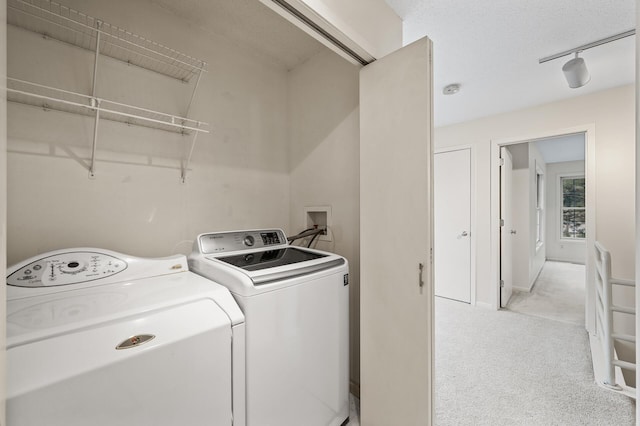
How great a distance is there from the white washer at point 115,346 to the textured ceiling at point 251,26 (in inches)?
58.6

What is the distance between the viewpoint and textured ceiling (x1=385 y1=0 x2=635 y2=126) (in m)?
1.46

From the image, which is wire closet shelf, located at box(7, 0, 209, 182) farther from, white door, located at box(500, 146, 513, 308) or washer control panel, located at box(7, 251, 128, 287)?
white door, located at box(500, 146, 513, 308)

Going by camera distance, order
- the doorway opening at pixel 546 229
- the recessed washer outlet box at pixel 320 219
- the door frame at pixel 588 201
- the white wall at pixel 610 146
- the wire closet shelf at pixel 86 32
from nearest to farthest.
A: the wire closet shelf at pixel 86 32
the recessed washer outlet box at pixel 320 219
the white wall at pixel 610 146
the door frame at pixel 588 201
the doorway opening at pixel 546 229

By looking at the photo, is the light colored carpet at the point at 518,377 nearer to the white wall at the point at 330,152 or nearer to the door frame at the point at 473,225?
the door frame at the point at 473,225

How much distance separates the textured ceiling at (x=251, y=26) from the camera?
4.88ft

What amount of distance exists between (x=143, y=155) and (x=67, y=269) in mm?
682

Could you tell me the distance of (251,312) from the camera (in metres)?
1.01

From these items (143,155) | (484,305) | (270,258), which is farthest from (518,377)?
(143,155)

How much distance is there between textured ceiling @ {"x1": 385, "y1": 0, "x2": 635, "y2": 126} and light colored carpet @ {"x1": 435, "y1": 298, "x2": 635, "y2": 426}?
2.41 m

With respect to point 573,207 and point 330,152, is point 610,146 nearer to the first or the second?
point 330,152

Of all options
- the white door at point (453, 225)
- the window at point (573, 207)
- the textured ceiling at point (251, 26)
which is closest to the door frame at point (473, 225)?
the white door at point (453, 225)

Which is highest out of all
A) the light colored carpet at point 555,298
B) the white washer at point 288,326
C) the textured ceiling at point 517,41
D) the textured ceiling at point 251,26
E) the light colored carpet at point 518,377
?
the textured ceiling at point 251,26

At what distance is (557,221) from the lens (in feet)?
20.7

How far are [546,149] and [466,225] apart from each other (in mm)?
3291
